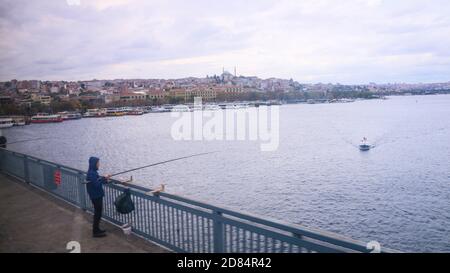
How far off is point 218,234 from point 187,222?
2.66 feet

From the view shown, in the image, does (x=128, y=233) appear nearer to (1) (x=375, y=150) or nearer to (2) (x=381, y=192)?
(2) (x=381, y=192)

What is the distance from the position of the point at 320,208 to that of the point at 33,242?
14.0 metres

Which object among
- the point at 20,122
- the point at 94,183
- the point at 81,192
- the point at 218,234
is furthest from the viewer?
the point at 20,122

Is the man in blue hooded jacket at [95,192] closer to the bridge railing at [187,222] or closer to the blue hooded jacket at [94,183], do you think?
the blue hooded jacket at [94,183]

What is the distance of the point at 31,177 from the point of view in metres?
8.09

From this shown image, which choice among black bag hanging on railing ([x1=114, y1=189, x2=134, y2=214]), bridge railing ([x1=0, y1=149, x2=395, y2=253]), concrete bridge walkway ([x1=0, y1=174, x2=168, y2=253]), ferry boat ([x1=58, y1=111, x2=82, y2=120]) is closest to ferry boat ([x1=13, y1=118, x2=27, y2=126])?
ferry boat ([x1=58, y1=111, x2=82, y2=120])

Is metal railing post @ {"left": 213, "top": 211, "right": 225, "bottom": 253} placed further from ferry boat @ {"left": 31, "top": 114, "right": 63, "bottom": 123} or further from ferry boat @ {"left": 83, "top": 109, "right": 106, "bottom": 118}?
ferry boat @ {"left": 83, "top": 109, "right": 106, "bottom": 118}

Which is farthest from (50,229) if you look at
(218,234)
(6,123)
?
(6,123)

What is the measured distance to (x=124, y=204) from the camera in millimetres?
4926

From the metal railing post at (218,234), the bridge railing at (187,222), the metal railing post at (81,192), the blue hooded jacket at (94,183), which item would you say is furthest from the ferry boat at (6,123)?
the metal railing post at (218,234)

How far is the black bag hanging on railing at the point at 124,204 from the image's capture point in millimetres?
4906

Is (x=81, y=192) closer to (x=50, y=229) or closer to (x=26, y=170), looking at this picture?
(x=50, y=229)

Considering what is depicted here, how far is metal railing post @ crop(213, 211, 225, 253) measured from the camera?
3.89 metres

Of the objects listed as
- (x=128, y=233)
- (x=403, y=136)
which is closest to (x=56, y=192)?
(x=128, y=233)
